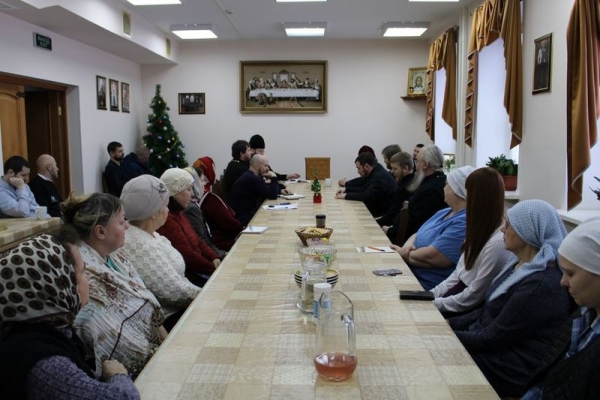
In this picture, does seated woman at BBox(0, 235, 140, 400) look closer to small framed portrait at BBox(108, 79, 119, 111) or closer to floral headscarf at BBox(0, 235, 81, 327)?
floral headscarf at BBox(0, 235, 81, 327)

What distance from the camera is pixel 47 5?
5.25m

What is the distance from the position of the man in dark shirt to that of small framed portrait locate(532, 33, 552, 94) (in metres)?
3.21

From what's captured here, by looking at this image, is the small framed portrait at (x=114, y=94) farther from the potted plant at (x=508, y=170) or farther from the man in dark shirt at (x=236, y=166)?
the potted plant at (x=508, y=170)

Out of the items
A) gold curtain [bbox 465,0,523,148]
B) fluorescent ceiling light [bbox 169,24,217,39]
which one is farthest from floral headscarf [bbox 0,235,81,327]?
fluorescent ceiling light [bbox 169,24,217,39]

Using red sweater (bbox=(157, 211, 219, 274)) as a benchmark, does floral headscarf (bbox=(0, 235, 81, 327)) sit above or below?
above

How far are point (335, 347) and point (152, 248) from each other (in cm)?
135

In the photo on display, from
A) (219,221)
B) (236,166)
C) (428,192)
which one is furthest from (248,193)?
(428,192)

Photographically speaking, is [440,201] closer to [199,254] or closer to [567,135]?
[567,135]

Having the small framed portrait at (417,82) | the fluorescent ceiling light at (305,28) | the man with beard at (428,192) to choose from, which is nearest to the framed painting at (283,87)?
the fluorescent ceiling light at (305,28)

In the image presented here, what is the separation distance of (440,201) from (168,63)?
7.12 metres

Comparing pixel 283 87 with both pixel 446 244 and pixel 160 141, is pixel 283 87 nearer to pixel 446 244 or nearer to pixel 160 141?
pixel 160 141

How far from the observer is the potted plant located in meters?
5.62

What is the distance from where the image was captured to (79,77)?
732 cm

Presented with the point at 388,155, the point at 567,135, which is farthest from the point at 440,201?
the point at 388,155
